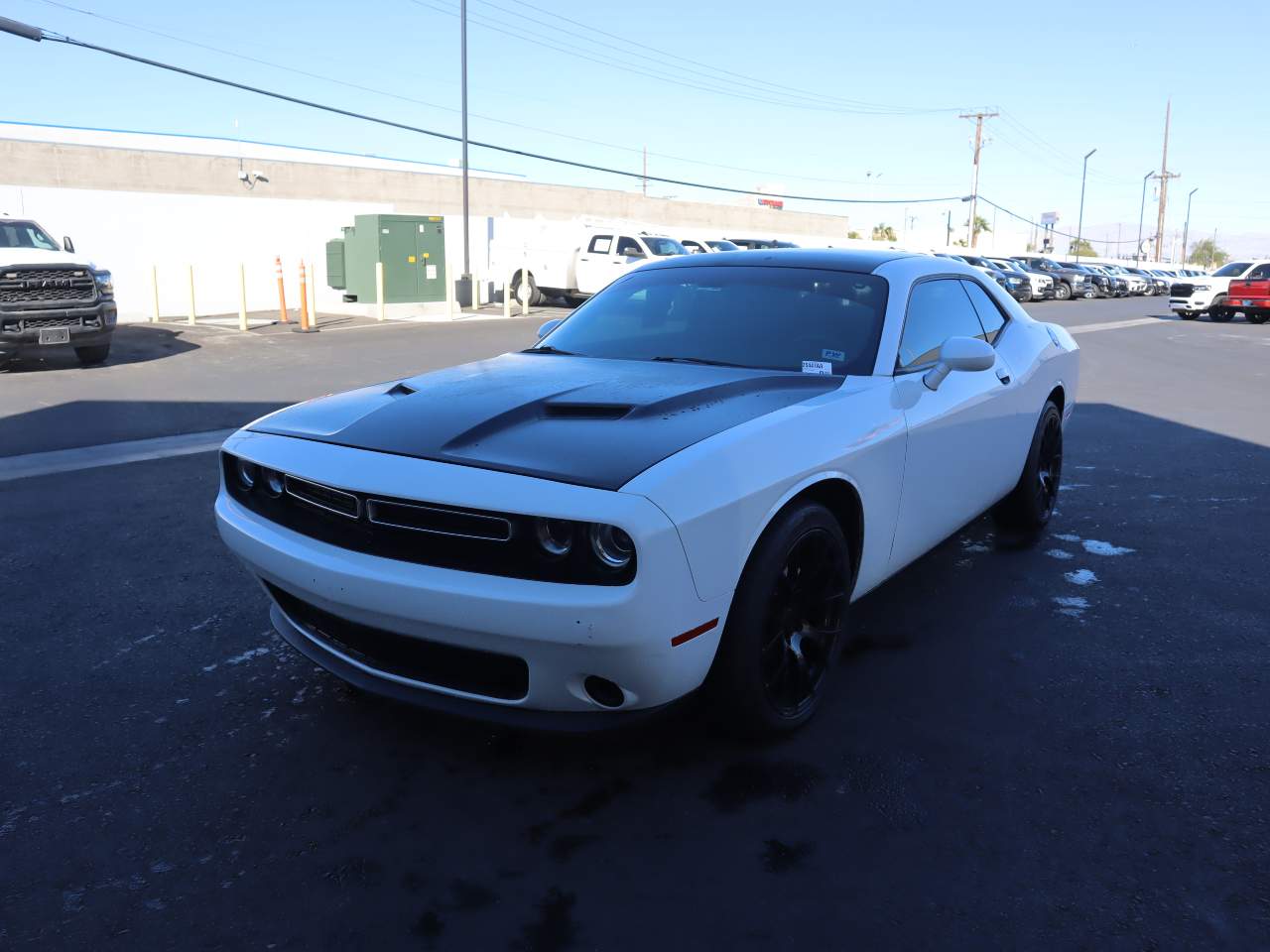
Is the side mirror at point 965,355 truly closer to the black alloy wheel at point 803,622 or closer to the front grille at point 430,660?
the black alloy wheel at point 803,622

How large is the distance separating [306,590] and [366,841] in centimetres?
69

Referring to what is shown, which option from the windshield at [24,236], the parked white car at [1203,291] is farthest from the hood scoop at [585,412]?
the parked white car at [1203,291]

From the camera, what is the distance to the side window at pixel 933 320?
3877mm

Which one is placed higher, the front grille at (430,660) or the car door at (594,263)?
the car door at (594,263)

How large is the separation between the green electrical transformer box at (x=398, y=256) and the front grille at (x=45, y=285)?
10442mm

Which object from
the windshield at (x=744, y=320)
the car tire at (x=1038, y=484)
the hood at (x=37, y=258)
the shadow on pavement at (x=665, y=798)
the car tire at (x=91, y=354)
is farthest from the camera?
the car tire at (x=91, y=354)

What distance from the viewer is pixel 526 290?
2405cm

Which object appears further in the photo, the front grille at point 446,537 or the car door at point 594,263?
the car door at point 594,263

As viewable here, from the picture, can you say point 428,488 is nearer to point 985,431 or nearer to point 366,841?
point 366,841

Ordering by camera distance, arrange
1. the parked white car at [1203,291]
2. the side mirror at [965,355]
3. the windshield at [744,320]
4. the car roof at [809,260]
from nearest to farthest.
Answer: the side mirror at [965,355], the windshield at [744,320], the car roof at [809,260], the parked white car at [1203,291]

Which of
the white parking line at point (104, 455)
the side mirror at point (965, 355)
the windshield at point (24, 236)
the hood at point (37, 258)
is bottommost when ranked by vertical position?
the white parking line at point (104, 455)

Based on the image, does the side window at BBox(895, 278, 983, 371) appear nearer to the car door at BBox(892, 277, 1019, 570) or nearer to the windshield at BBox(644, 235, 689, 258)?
the car door at BBox(892, 277, 1019, 570)

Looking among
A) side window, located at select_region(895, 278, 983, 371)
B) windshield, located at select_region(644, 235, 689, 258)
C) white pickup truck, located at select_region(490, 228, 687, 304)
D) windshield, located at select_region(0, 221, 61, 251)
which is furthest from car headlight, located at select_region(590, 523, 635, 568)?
windshield, located at select_region(644, 235, 689, 258)

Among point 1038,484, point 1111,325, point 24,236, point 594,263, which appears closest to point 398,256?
point 594,263
